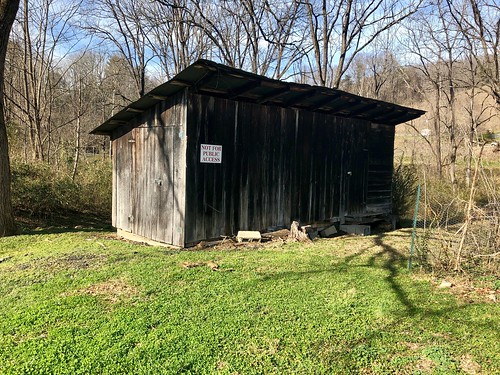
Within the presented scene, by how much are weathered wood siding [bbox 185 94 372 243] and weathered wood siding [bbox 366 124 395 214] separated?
1.49 ft

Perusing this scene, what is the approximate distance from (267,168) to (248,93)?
5.49 ft

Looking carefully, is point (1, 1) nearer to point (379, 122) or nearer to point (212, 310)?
point (212, 310)

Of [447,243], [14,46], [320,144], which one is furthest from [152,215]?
[14,46]

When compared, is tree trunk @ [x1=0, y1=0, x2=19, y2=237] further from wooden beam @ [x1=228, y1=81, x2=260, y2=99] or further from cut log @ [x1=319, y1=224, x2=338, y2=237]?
cut log @ [x1=319, y1=224, x2=338, y2=237]

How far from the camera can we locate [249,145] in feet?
25.3

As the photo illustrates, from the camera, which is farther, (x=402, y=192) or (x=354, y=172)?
(x=402, y=192)

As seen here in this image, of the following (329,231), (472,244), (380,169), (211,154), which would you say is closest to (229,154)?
(211,154)

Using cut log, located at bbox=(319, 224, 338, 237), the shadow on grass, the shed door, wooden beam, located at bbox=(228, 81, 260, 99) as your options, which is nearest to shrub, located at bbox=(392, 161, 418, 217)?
the shed door

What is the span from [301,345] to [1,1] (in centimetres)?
796

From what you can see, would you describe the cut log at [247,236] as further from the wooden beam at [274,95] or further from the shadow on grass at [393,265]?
the wooden beam at [274,95]

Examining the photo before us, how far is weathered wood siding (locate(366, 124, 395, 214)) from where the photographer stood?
36.1 feet

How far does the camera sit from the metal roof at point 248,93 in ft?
20.7

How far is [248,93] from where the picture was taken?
7531mm

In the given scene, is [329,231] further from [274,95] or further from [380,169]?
[274,95]
